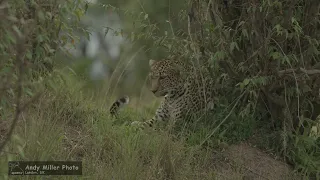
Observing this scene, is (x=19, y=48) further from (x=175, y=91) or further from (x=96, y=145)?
(x=175, y=91)

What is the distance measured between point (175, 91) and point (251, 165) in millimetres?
1740

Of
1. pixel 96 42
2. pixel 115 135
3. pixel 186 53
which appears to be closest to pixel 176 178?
pixel 115 135

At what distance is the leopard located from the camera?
6.65 meters

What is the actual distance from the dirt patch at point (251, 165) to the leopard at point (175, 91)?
0.84m

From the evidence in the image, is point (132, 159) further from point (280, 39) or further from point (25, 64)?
point (25, 64)

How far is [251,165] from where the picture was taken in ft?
18.9

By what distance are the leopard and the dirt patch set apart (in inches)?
33.1

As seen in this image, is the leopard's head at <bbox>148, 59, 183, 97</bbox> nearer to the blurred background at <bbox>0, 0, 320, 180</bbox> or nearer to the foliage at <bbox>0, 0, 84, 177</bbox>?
the blurred background at <bbox>0, 0, 320, 180</bbox>

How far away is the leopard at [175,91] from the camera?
665 centimetres

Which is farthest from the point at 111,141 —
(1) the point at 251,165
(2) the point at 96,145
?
(1) the point at 251,165

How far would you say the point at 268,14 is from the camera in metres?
5.46

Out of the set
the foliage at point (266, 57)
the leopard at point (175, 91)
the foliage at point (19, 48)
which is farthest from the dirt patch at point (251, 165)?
the foliage at point (19, 48)

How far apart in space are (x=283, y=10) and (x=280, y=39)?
0.31 metres

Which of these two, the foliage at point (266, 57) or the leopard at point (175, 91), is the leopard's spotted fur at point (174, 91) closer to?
the leopard at point (175, 91)
